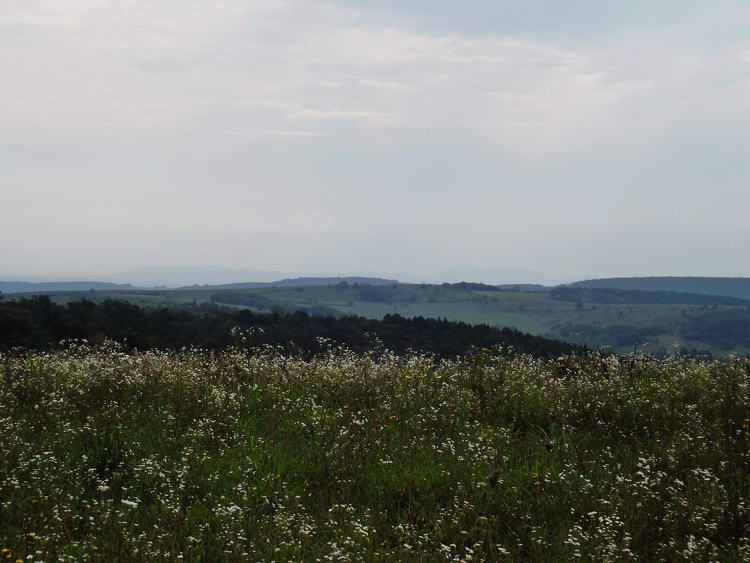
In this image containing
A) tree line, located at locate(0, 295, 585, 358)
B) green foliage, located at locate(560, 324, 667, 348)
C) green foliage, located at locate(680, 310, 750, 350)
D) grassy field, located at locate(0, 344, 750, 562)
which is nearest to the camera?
grassy field, located at locate(0, 344, 750, 562)

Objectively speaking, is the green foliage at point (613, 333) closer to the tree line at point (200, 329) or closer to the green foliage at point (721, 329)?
the green foliage at point (721, 329)

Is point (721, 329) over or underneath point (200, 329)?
underneath

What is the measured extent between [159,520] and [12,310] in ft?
113

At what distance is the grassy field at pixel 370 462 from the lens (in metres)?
5.52

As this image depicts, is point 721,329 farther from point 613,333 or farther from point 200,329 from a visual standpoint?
point 200,329

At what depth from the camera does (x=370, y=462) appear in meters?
7.26

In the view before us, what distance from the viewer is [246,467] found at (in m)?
7.11

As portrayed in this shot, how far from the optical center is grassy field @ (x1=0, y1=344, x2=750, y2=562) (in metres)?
5.52

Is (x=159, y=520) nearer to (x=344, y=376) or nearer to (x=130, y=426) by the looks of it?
(x=130, y=426)

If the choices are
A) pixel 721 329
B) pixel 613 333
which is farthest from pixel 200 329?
pixel 721 329

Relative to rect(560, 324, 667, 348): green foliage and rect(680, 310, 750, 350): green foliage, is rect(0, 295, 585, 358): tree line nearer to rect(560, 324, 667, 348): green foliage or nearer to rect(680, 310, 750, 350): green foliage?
rect(560, 324, 667, 348): green foliage

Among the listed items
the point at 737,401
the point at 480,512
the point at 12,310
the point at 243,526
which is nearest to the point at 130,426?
the point at 243,526

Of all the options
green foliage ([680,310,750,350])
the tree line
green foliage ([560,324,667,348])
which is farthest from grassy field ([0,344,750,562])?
green foliage ([560,324,667,348])

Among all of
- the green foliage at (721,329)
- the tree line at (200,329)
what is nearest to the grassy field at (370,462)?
the tree line at (200,329)
